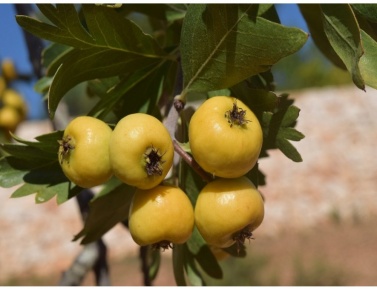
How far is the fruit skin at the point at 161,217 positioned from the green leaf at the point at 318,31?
0.38 metres

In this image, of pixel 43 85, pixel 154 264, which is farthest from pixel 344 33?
pixel 154 264

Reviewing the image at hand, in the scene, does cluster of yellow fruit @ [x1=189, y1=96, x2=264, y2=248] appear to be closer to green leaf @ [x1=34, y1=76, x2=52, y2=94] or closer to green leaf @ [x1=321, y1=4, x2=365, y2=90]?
green leaf @ [x1=321, y1=4, x2=365, y2=90]

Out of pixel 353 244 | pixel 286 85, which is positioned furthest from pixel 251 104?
pixel 286 85

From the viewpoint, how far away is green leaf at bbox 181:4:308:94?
0.67 metres

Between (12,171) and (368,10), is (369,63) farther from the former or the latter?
(12,171)

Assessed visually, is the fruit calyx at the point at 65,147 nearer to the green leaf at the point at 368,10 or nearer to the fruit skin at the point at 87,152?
the fruit skin at the point at 87,152

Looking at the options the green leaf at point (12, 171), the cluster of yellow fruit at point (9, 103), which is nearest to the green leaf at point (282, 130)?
the green leaf at point (12, 171)

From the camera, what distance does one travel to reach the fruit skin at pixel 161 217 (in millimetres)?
698

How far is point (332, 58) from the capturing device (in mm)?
1002

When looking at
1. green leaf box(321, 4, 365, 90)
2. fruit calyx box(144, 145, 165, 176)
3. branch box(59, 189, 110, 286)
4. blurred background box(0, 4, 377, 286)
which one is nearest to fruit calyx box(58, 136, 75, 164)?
fruit calyx box(144, 145, 165, 176)

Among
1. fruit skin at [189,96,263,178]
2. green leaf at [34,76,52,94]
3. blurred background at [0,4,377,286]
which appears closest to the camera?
fruit skin at [189,96,263,178]

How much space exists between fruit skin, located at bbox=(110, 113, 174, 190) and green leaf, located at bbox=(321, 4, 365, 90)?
24 cm

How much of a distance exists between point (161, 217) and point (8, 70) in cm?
149

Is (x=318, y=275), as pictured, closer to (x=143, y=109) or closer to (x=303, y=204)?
(x=303, y=204)
